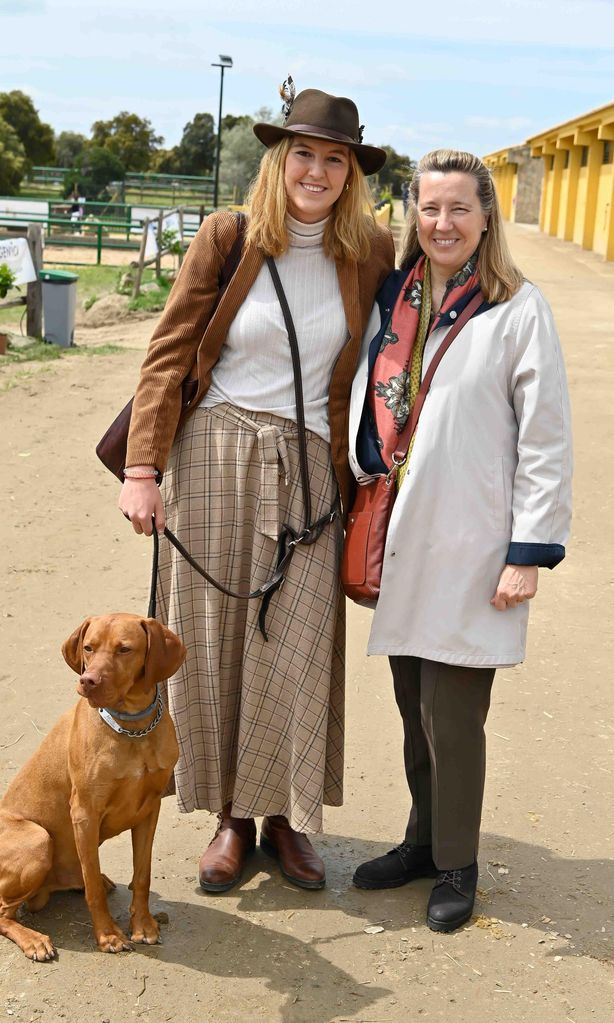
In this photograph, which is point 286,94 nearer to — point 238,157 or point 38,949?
point 38,949

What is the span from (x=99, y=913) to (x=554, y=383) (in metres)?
1.82

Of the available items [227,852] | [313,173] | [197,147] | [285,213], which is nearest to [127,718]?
[227,852]

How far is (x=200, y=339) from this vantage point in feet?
11.1

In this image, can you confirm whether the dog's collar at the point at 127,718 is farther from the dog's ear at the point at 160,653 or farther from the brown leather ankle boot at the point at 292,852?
the brown leather ankle boot at the point at 292,852

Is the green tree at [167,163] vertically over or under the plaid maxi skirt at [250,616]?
over

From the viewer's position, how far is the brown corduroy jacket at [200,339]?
3324 millimetres

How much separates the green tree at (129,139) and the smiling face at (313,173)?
238 feet

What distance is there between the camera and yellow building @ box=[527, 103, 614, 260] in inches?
1084

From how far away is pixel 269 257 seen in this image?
11.0 feet

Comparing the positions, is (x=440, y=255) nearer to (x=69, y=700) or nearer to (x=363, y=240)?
(x=363, y=240)

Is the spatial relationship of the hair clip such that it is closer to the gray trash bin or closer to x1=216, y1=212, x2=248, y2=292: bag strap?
x1=216, y1=212, x2=248, y2=292: bag strap

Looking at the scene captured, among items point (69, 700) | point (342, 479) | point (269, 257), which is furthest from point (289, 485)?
point (69, 700)

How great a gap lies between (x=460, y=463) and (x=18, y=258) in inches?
450

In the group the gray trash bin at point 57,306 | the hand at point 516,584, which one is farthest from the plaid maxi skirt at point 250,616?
the gray trash bin at point 57,306
